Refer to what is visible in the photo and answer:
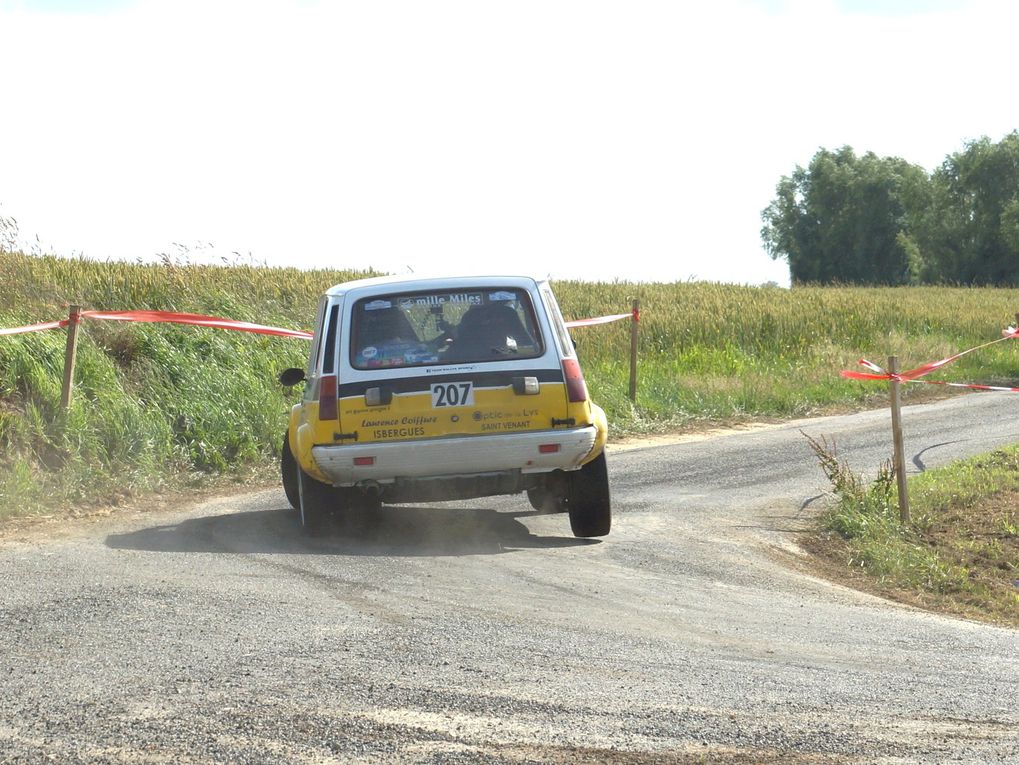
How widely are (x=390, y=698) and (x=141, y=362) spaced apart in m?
9.78

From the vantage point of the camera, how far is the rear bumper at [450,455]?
8217 millimetres

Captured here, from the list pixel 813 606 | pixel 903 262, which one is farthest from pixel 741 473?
pixel 903 262

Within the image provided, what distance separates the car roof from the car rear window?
0.05 m

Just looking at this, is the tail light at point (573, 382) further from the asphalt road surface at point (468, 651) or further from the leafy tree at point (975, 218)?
Result: the leafy tree at point (975, 218)

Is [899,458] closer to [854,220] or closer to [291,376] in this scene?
[291,376]

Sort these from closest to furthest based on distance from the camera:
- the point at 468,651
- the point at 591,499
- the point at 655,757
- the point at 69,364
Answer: the point at 655,757, the point at 468,651, the point at 591,499, the point at 69,364

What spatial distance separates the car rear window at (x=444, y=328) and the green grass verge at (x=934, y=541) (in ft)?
9.31

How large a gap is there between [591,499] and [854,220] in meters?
96.9

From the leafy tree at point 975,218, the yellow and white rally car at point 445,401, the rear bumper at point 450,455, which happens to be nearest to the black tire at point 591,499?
the yellow and white rally car at point 445,401

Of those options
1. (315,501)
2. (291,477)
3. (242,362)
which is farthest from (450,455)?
(242,362)

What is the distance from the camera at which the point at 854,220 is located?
331ft

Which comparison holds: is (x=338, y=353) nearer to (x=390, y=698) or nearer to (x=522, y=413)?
(x=522, y=413)

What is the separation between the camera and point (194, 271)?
19.8m

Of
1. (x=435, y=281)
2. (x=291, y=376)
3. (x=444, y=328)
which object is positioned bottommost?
(x=291, y=376)
